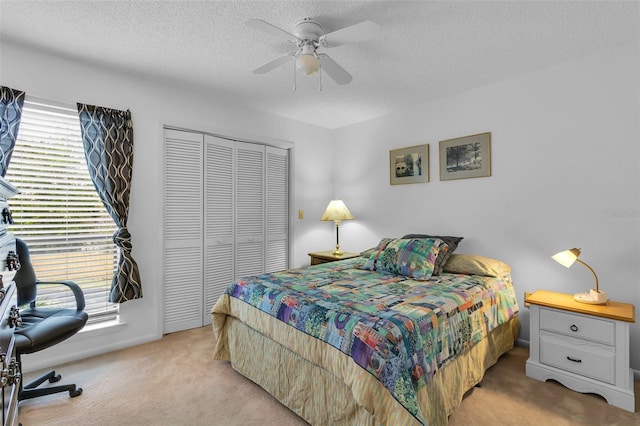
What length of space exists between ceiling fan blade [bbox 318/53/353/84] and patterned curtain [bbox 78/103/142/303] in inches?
77.1

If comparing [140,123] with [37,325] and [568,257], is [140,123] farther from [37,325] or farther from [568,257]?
[568,257]

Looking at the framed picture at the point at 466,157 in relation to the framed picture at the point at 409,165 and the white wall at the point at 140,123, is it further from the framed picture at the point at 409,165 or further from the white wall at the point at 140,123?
the white wall at the point at 140,123

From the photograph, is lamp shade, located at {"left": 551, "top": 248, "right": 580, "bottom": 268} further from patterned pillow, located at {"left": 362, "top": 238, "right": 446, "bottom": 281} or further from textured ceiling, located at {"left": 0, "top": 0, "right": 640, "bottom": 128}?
textured ceiling, located at {"left": 0, "top": 0, "right": 640, "bottom": 128}

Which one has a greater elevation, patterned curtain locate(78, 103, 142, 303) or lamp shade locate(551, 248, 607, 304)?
patterned curtain locate(78, 103, 142, 303)

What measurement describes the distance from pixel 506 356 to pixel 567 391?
0.54 metres

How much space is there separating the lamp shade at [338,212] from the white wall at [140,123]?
46.1 inches

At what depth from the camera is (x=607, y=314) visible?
2.05m

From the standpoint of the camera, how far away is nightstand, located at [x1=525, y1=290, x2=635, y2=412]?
2.02 metres

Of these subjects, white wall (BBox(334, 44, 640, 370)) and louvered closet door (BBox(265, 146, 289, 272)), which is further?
louvered closet door (BBox(265, 146, 289, 272))

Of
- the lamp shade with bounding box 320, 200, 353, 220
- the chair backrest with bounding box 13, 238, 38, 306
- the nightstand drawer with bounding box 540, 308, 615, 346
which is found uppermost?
the lamp shade with bounding box 320, 200, 353, 220

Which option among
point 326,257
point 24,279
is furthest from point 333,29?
point 24,279

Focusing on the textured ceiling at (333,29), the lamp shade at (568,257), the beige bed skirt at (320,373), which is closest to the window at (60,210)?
the textured ceiling at (333,29)

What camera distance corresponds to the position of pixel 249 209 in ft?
12.8

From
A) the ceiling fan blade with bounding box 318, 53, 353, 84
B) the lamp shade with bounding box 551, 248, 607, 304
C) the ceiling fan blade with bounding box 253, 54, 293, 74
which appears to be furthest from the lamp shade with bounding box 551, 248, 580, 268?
the ceiling fan blade with bounding box 253, 54, 293, 74
